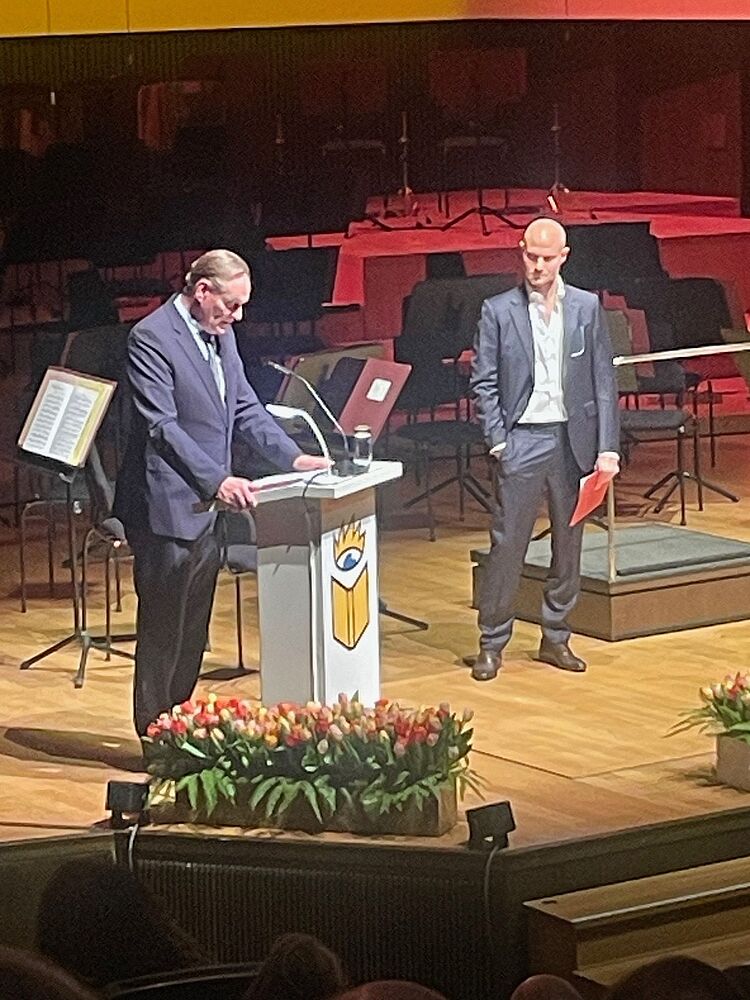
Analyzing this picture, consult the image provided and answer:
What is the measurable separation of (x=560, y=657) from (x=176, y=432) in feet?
6.31

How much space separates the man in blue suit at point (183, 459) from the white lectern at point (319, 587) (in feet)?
0.37

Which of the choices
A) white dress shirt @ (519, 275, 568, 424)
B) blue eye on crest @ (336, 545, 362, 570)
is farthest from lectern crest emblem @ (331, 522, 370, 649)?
white dress shirt @ (519, 275, 568, 424)

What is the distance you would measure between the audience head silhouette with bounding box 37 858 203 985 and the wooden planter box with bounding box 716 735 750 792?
2.41 metres

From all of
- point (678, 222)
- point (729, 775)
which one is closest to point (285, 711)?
→ point (729, 775)

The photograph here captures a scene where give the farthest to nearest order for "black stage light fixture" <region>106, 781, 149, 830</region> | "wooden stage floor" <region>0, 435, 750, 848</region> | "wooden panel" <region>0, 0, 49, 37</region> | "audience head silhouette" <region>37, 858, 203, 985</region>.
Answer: "wooden panel" <region>0, 0, 49, 37</region>
"wooden stage floor" <region>0, 435, 750, 848</region>
"black stage light fixture" <region>106, 781, 149, 830</region>
"audience head silhouette" <region>37, 858, 203, 985</region>

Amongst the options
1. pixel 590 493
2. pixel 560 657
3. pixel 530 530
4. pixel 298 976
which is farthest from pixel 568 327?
pixel 298 976

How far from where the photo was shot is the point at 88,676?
24.4 ft

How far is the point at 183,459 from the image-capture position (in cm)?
620

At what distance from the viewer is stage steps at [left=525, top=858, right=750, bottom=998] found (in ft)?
16.3

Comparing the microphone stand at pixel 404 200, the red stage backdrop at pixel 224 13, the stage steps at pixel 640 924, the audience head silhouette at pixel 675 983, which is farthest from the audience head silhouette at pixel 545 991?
the microphone stand at pixel 404 200

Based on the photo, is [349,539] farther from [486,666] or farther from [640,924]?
[640,924]

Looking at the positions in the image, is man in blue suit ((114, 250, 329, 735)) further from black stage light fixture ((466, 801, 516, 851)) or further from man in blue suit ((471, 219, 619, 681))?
black stage light fixture ((466, 801, 516, 851))

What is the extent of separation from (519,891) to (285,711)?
105 centimetres

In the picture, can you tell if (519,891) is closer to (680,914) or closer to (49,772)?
(680,914)
